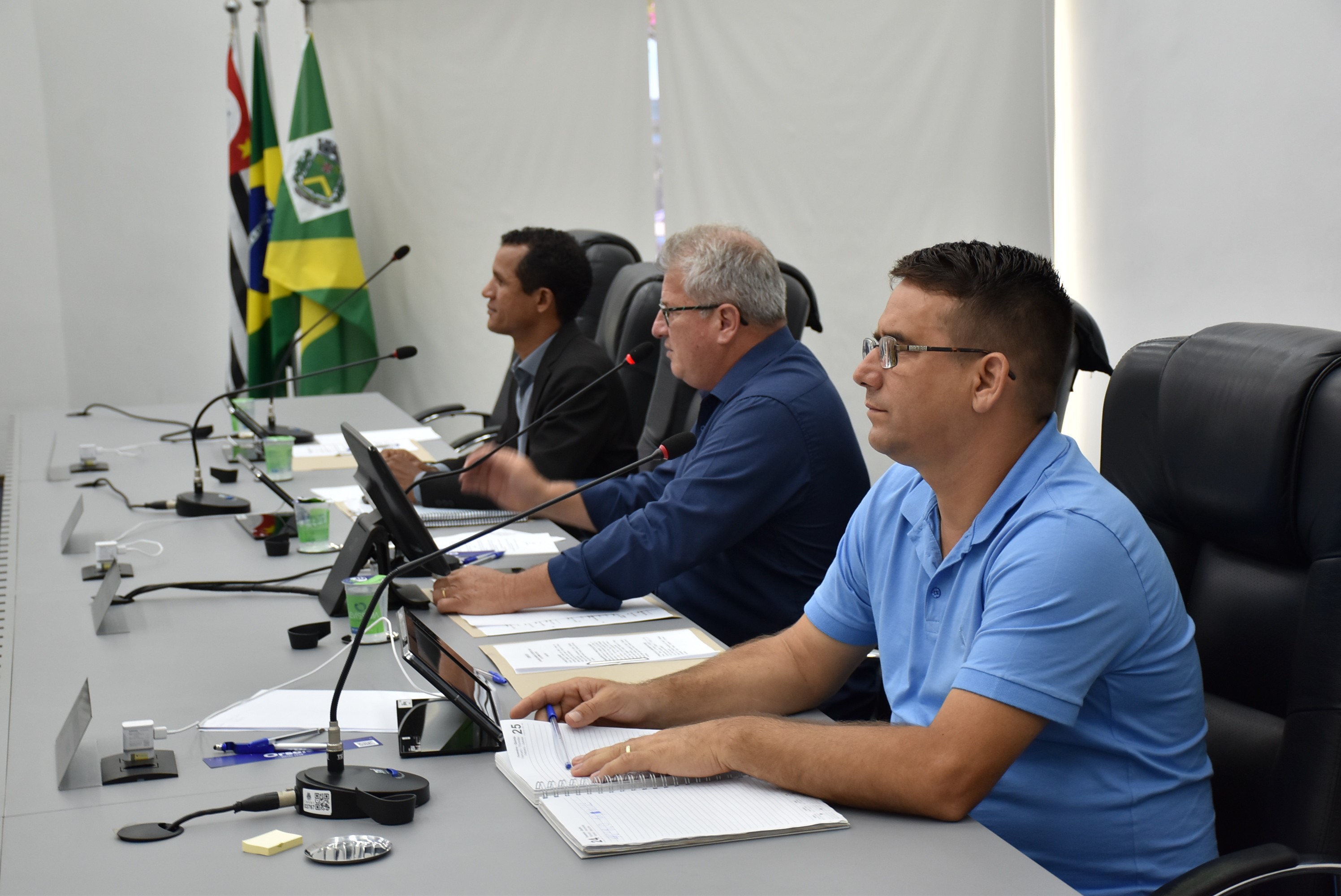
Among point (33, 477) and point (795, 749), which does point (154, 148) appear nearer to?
point (33, 477)

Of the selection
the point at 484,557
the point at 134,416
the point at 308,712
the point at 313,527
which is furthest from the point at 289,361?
the point at 308,712

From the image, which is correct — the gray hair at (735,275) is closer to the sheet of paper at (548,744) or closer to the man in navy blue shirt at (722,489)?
the man in navy blue shirt at (722,489)

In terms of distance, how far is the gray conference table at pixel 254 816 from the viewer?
103 centimetres

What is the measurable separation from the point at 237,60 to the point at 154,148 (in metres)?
0.69

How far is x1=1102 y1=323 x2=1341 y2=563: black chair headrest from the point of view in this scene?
4.10 ft

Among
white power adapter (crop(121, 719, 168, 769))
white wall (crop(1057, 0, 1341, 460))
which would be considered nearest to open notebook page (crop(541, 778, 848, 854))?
white power adapter (crop(121, 719, 168, 769))

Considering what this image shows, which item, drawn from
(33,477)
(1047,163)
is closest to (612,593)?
(33,477)

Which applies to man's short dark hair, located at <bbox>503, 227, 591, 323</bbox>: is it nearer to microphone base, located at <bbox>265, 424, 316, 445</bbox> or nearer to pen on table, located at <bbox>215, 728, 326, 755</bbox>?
microphone base, located at <bbox>265, 424, 316, 445</bbox>

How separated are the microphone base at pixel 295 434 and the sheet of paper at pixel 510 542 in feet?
3.94

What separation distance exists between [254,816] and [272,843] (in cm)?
8

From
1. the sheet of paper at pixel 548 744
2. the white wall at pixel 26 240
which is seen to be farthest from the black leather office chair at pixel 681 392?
the white wall at pixel 26 240

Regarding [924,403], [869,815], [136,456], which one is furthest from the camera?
[136,456]

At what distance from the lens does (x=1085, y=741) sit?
3.96 feet

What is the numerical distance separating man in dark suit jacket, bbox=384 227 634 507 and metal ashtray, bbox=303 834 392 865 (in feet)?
5.95
